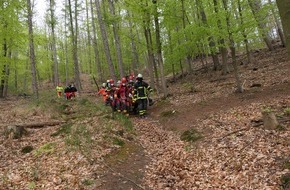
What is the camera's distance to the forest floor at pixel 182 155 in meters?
6.40

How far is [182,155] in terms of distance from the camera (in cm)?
828

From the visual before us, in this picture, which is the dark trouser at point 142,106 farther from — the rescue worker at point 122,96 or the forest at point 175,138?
the rescue worker at point 122,96

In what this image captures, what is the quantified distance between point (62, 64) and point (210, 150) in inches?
1536

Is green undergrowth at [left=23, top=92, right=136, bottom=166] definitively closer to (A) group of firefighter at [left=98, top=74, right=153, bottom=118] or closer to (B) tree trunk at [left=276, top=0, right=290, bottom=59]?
(A) group of firefighter at [left=98, top=74, right=153, bottom=118]

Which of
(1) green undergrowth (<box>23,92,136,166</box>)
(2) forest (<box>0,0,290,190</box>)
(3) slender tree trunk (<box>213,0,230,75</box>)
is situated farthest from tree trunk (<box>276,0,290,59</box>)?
(3) slender tree trunk (<box>213,0,230,75</box>)

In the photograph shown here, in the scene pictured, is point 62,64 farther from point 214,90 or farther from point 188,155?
point 188,155

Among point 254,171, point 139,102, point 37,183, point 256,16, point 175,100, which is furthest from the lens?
point 175,100

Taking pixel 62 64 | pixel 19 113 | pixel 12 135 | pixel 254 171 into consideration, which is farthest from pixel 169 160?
pixel 62 64

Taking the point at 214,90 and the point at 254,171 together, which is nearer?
the point at 254,171

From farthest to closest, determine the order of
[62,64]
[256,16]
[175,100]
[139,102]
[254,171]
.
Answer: [62,64] < [175,100] < [139,102] < [256,16] < [254,171]

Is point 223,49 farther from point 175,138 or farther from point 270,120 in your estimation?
point 270,120

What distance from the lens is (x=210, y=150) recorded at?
26.1ft

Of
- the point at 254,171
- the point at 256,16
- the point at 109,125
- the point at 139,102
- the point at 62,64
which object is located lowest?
the point at 254,171

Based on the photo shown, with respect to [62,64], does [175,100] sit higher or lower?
lower
